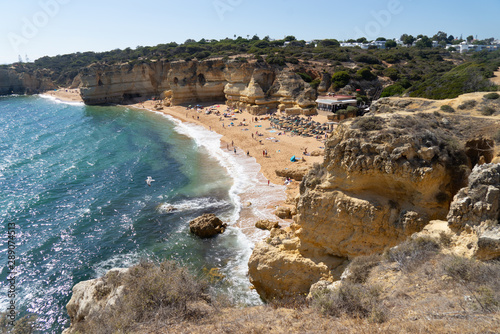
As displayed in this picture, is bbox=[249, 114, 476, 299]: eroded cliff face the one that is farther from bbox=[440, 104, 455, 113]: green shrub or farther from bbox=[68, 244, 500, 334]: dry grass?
bbox=[440, 104, 455, 113]: green shrub

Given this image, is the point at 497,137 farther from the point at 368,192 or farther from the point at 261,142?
the point at 261,142

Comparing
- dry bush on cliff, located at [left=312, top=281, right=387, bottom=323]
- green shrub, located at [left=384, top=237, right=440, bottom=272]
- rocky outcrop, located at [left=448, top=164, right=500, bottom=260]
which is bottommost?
dry bush on cliff, located at [left=312, top=281, right=387, bottom=323]

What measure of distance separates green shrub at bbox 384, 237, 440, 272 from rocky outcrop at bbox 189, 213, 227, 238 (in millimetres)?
11914

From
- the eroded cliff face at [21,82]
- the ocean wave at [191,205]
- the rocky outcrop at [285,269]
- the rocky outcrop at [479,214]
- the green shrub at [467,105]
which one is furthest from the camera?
the eroded cliff face at [21,82]

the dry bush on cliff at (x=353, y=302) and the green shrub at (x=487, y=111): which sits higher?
the green shrub at (x=487, y=111)

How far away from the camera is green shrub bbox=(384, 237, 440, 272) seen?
7785 millimetres

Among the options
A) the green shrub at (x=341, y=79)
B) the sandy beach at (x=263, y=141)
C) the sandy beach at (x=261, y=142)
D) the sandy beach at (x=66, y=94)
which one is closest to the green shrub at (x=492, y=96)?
the sandy beach at (x=263, y=141)

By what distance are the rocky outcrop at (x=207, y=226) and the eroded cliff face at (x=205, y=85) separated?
27448 millimetres

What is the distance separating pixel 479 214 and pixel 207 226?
1407 centimetres

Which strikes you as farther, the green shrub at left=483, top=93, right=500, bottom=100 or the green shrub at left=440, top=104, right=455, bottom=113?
the green shrub at left=483, top=93, right=500, bottom=100

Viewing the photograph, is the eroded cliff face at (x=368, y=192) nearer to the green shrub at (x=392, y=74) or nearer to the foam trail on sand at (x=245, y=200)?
the foam trail on sand at (x=245, y=200)

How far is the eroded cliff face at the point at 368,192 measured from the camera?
9773mm

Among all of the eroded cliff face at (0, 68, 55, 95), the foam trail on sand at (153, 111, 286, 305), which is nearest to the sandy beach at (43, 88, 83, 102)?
the eroded cliff face at (0, 68, 55, 95)

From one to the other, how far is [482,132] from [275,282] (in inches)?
380
